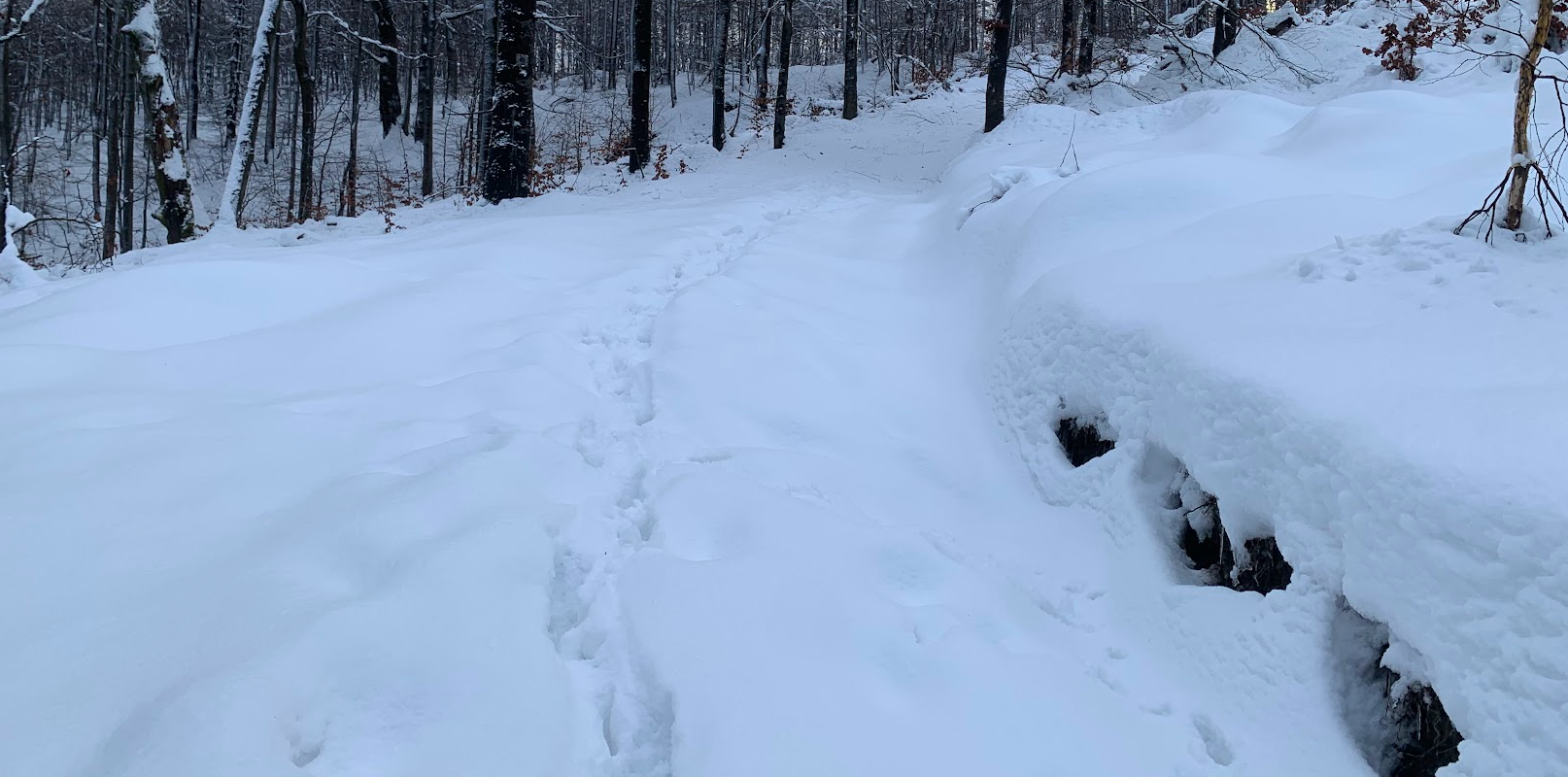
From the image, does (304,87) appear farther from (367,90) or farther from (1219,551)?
(367,90)

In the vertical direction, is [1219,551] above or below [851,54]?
below

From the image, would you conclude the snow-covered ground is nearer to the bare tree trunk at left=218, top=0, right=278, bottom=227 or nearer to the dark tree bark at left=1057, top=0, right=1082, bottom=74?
the bare tree trunk at left=218, top=0, right=278, bottom=227

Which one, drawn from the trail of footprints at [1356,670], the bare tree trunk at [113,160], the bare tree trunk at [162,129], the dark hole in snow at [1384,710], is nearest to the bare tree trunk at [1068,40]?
the trail of footprints at [1356,670]

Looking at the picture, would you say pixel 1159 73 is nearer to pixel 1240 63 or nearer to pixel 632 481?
pixel 1240 63

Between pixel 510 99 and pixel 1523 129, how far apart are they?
997 centimetres

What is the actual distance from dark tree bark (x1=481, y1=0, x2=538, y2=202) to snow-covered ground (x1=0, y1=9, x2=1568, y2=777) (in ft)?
16.3

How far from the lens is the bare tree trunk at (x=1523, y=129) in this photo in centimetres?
363

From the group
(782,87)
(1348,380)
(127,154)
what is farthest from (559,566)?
(127,154)

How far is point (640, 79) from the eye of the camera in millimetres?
13117

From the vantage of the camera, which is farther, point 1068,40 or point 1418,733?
point 1068,40

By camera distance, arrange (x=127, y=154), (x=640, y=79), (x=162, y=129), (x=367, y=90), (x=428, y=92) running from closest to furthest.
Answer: (x=162, y=129) → (x=640, y=79) → (x=127, y=154) → (x=428, y=92) → (x=367, y=90)

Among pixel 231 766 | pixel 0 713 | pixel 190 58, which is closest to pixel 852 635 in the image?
pixel 231 766

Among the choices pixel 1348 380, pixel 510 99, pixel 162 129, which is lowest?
pixel 1348 380

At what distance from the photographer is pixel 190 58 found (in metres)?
25.6
